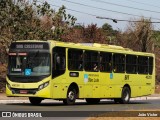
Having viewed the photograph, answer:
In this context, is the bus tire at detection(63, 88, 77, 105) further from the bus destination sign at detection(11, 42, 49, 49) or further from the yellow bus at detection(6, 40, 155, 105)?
the bus destination sign at detection(11, 42, 49, 49)

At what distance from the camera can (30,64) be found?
2495 cm

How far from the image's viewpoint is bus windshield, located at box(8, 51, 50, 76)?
24.8 m

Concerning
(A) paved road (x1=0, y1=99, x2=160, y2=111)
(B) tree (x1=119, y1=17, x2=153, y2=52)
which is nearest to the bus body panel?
(A) paved road (x1=0, y1=99, x2=160, y2=111)

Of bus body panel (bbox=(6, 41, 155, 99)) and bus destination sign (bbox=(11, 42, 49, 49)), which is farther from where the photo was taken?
bus destination sign (bbox=(11, 42, 49, 49))

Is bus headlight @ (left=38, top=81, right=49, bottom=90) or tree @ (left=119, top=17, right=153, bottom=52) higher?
tree @ (left=119, top=17, right=153, bottom=52)

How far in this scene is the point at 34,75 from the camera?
974 inches

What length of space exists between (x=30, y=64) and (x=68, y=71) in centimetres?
193

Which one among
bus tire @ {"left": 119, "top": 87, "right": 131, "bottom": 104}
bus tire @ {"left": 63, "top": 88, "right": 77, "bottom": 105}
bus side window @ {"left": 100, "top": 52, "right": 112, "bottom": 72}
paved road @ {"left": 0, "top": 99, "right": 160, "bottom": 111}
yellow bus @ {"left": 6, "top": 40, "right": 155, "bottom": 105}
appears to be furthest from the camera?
bus tire @ {"left": 119, "top": 87, "right": 131, "bottom": 104}

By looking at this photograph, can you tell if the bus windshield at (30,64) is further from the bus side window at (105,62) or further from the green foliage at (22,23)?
the green foliage at (22,23)

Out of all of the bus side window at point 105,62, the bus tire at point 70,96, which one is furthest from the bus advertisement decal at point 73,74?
the bus side window at point 105,62

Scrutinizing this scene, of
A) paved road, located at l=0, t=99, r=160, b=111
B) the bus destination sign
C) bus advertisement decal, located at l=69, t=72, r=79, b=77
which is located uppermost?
the bus destination sign

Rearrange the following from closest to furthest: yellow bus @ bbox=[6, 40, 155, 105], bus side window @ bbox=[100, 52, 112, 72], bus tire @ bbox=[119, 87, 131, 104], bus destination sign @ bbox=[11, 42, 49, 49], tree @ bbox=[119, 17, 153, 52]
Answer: yellow bus @ bbox=[6, 40, 155, 105] < bus destination sign @ bbox=[11, 42, 49, 49] < bus side window @ bbox=[100, 52, 112, 72] < bus tire @ bbox=[119, 87, 131, 104] < tree @ bbox=[119, 17, 153, 52]

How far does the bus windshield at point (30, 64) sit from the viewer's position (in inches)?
976

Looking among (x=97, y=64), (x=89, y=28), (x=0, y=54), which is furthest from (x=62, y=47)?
(x=89, y=28)
